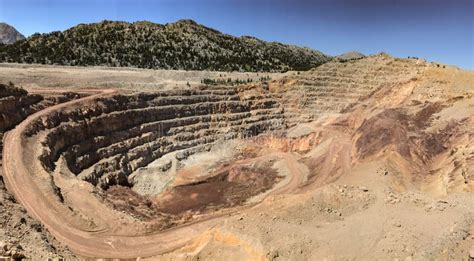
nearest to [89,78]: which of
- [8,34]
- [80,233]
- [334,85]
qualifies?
[80,233]

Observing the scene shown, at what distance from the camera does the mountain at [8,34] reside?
175 meters

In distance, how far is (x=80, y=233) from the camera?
999 inches

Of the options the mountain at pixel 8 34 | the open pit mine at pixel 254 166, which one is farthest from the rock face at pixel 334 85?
the mountain at pixel 8 34

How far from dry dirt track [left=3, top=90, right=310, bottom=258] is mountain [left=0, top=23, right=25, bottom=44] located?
6677 inches

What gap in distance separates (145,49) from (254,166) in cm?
4822

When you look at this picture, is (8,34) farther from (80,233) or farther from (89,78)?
(80,233)

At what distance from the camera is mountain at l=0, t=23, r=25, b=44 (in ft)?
575

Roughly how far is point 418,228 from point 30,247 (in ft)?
56.6

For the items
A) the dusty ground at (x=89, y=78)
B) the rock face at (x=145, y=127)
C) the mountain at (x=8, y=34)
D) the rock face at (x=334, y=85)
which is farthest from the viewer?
the mountain at (x=8, y=34)

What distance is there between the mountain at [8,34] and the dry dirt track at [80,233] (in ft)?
556

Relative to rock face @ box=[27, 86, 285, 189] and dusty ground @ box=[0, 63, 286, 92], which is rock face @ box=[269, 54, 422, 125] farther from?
dusty ground @ box=[0, 63, 286, 92]

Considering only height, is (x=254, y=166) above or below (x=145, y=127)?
→ below

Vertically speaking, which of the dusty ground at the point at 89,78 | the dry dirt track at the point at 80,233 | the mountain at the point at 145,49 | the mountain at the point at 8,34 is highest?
the mountain at the point at 8,34

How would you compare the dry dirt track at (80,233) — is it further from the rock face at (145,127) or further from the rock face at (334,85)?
the rock face at (334,85)
